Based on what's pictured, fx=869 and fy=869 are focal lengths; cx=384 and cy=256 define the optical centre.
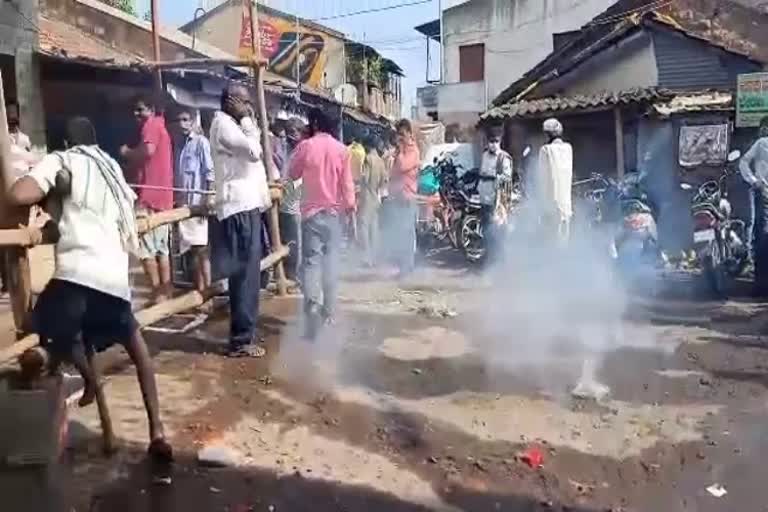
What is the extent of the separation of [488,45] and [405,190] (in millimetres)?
27572

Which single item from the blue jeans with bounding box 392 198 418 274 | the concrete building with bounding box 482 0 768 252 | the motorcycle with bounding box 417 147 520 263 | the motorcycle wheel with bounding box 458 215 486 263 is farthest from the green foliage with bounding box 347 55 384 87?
the blue jeans with bounding box 392 198 418 274

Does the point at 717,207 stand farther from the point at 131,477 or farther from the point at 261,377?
the point at 131,477

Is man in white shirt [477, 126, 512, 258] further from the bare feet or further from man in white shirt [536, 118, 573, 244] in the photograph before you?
the bare feet

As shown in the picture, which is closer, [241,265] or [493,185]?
[241,265]

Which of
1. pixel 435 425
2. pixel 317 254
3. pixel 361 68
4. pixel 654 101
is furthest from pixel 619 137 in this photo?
pixel 361 68

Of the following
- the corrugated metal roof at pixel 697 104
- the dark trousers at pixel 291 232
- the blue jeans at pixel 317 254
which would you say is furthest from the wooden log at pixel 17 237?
the corrugated metal roof at pixel 697 104

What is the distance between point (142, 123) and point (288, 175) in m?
1.46

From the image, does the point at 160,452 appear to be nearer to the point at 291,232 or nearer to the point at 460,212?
the point at 291,232

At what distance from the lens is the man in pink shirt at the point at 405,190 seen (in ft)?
36.4

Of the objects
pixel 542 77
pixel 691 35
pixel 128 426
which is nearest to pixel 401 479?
pixel 128 426

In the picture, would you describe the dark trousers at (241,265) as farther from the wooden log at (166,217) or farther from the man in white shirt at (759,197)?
the man in white shirt at (759,197)

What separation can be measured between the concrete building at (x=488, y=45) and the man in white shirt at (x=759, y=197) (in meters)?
27.2

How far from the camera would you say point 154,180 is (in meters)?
7.72

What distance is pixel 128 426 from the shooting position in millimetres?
4812
